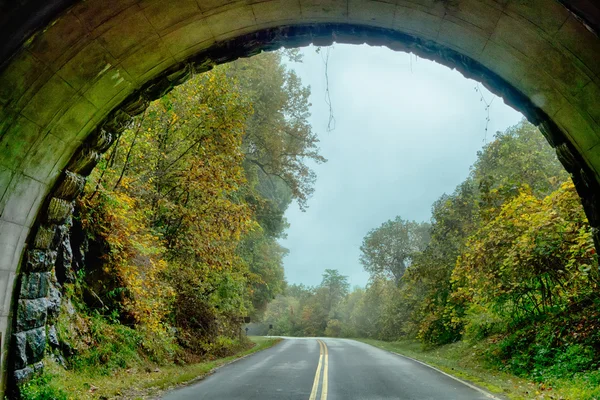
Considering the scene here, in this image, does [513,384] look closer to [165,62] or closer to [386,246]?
[165,62]

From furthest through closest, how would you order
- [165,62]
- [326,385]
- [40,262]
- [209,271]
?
[209,271] → [326,385] → [40,262] → [165,62]

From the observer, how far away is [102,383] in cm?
818

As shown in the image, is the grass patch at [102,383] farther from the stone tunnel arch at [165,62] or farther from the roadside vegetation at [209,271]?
the stone tunnel arch at [165,62]

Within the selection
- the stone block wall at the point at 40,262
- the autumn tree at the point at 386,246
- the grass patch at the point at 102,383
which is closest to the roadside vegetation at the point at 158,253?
the grass patch at the point at 102,383

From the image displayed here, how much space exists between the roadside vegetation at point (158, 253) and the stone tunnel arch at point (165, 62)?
234cm

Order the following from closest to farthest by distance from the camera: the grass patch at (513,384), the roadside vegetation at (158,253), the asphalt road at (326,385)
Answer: the grass patch at (513,384)
the asphalt road at (326,385)
the roadside vegetation at (158,253)

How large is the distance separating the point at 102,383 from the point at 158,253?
5021 mm

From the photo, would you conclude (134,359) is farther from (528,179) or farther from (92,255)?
(528,179)

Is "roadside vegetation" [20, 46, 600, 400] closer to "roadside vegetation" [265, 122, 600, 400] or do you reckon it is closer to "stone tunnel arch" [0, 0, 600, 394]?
"roadside vegetation" [265, 122, 600, 400]

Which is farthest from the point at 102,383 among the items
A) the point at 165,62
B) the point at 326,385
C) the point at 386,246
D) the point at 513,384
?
the point at 386,246

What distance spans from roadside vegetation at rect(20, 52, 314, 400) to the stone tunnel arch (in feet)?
7.67

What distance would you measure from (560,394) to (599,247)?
5043 mm

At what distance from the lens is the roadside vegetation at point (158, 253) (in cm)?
880

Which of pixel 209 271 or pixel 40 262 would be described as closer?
pixel 40 262
